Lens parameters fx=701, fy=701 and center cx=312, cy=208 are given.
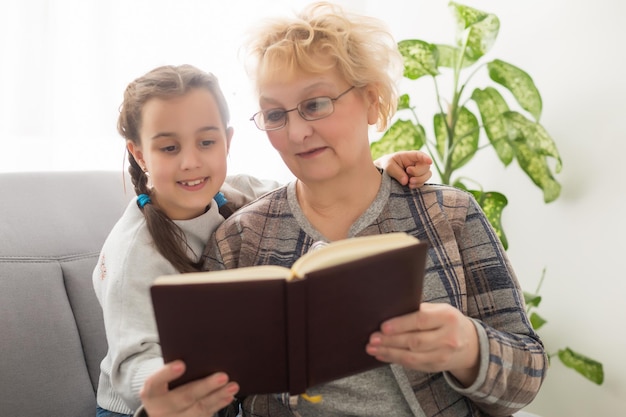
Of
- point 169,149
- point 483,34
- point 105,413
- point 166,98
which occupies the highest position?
point 483,34

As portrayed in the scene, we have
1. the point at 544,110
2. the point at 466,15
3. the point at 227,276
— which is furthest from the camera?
the point at 544,110

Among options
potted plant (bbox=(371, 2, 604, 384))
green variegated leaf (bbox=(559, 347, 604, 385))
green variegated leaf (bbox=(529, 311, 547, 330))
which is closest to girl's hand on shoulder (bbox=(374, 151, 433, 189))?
potted plant (bbox=(371, 2, 604, 384))

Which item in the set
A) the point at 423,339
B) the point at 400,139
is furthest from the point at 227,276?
the point at 400,139

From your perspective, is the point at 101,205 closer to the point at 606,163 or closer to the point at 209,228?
the point at 209,228

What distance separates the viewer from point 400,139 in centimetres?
257

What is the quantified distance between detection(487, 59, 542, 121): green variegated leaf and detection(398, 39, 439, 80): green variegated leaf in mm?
202

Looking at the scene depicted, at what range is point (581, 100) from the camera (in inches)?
102

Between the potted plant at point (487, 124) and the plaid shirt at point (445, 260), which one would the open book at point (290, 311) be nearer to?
the plaid shirt at point (445, 260)

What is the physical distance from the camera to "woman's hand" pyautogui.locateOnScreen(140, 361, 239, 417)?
0.98m

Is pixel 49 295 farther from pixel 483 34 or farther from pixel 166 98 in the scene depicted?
pixel 483 34

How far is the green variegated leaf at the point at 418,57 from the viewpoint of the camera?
8.09ft

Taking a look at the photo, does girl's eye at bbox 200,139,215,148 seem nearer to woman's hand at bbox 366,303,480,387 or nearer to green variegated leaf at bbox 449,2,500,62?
woman's hand at bbox 366,303,480,387

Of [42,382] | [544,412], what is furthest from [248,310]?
[544,412]

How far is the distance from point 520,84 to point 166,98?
57.1 inches
